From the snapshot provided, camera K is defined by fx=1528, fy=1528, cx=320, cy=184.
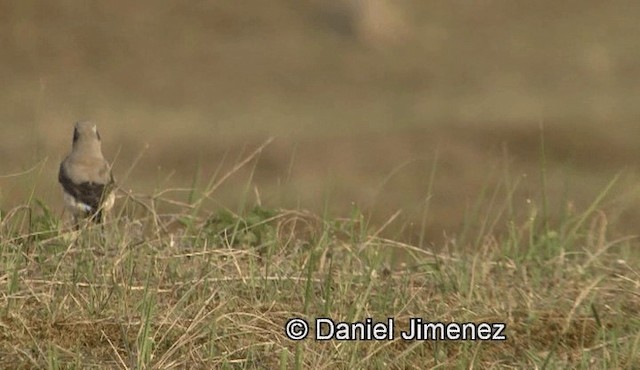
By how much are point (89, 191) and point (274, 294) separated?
59cm

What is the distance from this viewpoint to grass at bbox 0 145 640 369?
9.94 feet

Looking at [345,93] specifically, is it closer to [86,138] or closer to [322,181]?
[322,181]

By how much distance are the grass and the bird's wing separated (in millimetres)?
65

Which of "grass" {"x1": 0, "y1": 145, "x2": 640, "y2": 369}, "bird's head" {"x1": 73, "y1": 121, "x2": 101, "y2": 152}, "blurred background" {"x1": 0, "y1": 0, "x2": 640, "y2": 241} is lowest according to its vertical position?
"blurred background" {"x1": 0, "y1": 0, "x2": 640, "y2": 241}

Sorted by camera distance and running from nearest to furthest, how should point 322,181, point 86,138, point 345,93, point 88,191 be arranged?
point 88,191 → point 86,138 → point 322,181 → point 345,93

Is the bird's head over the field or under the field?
over

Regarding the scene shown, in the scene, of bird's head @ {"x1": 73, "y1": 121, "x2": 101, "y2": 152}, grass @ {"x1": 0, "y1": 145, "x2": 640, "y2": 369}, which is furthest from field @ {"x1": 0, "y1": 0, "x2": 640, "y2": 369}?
bird's head @ {"x1": 73, "y1": 121, "x2": 101, "y2": 152}

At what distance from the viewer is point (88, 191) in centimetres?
367

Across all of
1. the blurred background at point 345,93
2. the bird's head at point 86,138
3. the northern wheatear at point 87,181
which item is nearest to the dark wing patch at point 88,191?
the northern wheatear at point 87,181

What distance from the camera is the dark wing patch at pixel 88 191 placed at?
12.0ft

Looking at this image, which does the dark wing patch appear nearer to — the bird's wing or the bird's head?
the bird's wing

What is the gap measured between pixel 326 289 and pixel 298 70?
51.2 ft

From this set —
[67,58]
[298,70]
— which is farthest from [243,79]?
[67,58]

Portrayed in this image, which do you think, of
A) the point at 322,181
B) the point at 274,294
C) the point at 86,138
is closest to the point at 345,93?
the point at 322,181
